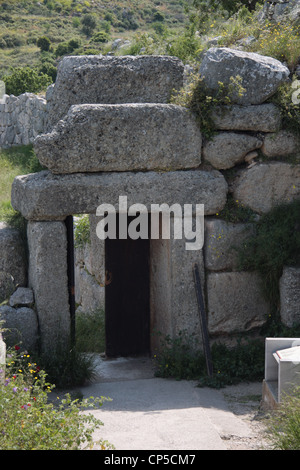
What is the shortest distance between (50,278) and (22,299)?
13.3 inches

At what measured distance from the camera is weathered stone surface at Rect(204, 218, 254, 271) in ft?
19.8

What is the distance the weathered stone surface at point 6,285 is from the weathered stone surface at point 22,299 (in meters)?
0.08

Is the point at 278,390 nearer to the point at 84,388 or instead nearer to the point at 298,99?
the point at 84,388

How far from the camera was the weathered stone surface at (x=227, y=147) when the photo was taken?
601 cm

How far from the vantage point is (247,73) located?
19.7 feet

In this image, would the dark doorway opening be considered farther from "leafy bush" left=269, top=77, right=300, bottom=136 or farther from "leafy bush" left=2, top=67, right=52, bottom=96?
"leafy bush" left=2, top=67, right=52, bottom=96

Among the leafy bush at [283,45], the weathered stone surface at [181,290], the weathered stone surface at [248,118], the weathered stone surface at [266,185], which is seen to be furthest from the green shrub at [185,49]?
the weathered stone surface at [181,290]

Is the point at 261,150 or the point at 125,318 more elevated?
the point at 261,150

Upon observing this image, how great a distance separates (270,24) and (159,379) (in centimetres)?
434

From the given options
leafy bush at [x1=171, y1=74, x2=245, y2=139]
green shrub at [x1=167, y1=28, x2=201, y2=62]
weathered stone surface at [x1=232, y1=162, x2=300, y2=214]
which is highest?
green shrub at [x1=167, y1=28, x2=201, y2=62]

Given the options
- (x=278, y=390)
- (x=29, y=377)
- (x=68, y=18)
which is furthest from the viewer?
(x=68, y=18)

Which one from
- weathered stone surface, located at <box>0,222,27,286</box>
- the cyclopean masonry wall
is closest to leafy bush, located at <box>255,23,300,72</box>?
the cyclopean masonry wall

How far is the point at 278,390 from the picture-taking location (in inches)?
178
